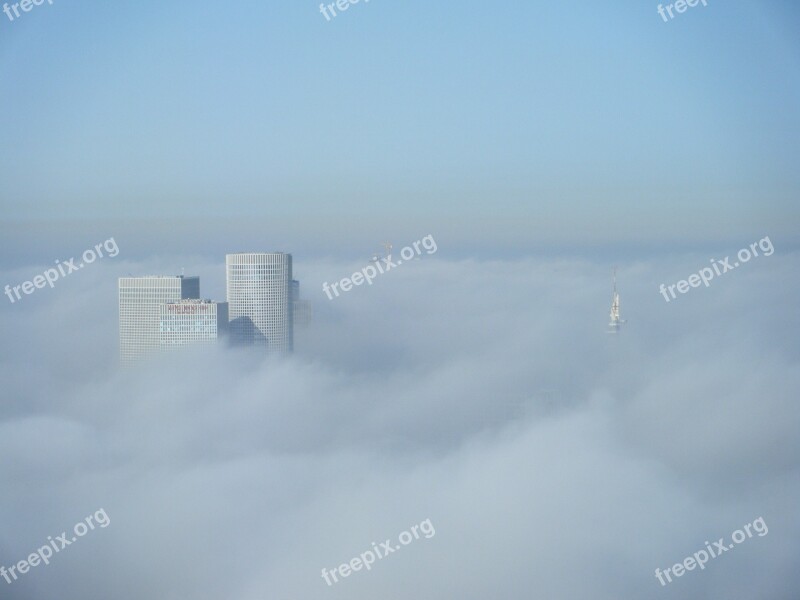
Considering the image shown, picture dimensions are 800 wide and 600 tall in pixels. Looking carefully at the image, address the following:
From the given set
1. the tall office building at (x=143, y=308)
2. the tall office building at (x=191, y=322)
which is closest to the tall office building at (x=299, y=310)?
the tall office building at (x=191, y=322)

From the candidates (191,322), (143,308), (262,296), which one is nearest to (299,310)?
(262,296)

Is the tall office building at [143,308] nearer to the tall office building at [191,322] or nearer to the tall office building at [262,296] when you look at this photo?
the tall office building at [191,322]

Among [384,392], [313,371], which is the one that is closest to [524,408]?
[384,392]

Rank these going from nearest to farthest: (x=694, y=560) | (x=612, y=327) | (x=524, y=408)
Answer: (x=694, y=560), (x=524, y=408), (x=612, y=327)

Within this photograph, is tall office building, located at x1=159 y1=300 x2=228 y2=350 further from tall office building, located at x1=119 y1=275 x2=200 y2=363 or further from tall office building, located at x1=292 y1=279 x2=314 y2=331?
tall office building, located at x1=292 y1=279 x2=314 y2=331

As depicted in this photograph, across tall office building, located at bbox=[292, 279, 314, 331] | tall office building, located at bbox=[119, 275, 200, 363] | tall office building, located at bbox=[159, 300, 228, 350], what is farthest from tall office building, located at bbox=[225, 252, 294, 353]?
tall office building, located at bbox=[119, 275, 200, 363]

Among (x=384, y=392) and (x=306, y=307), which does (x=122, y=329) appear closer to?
(x=306, y=307)
